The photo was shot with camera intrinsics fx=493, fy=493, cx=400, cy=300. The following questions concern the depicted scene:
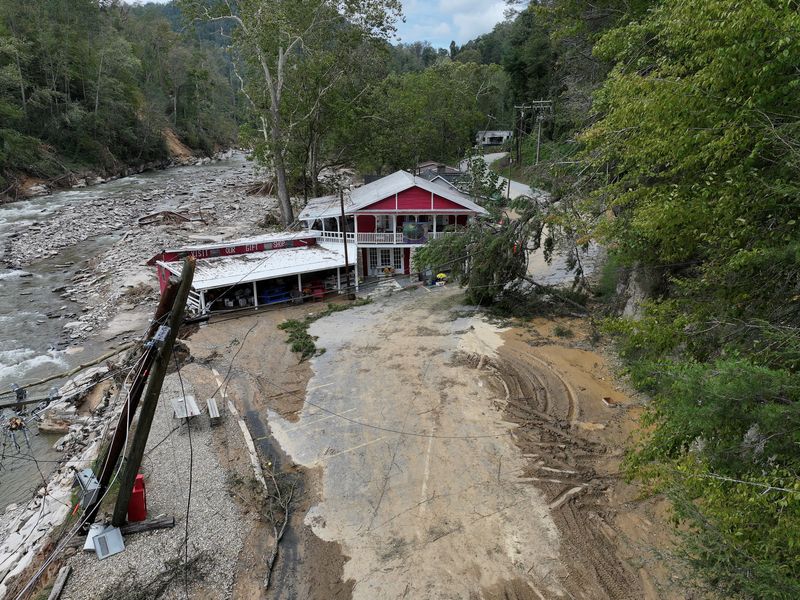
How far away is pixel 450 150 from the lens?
60.3 m

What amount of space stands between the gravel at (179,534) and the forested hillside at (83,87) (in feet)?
114

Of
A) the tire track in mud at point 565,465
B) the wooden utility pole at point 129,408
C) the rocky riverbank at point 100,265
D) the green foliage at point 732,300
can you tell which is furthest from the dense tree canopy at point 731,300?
the rocky riverbank at point 100,265

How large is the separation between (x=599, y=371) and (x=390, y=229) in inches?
580

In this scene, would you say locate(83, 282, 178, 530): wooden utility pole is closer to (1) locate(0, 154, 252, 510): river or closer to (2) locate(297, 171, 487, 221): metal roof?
(1) locate(0, 154, 252, 510): river

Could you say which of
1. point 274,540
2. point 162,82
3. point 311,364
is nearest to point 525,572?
point 274,540

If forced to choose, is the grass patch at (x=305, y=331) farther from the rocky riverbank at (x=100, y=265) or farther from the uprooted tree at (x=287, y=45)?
the uprooted tree at (x=287, y=45)

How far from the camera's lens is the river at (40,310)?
515 inches

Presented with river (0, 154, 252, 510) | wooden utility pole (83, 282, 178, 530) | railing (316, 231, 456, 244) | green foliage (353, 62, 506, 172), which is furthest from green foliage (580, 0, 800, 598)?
green foliage (353, 62, 506, 172)

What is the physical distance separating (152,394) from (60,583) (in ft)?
11.4

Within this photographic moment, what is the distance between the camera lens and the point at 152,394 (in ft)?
27.3

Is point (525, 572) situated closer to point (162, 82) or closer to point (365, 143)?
point (365, 143)

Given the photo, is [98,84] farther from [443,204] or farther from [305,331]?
[305,331]

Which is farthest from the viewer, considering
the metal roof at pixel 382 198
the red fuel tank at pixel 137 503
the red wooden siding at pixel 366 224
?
the red wooden siding at pixel 366 224

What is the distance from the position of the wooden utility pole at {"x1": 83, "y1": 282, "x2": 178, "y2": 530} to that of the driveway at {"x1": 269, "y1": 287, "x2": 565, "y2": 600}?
3.87 meters
